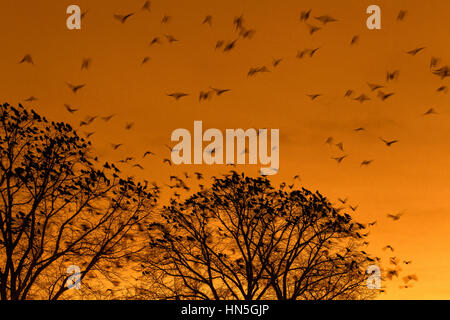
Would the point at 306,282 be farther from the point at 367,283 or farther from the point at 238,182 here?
the point at 238,182

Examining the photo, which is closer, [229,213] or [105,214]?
[105,214]

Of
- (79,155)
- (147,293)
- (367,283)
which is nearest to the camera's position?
(79,155)

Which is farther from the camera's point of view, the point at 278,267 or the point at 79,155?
the point at 278,267

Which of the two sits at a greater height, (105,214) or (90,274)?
(105,214)

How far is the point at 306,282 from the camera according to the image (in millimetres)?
34281
